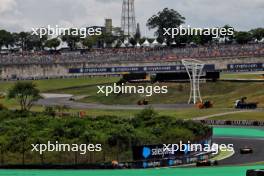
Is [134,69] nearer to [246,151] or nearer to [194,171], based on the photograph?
[246,151]

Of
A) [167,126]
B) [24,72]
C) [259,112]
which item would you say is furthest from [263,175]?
[24,72]

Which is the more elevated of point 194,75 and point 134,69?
point 194,75

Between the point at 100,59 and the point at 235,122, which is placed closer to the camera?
the point at 235,122

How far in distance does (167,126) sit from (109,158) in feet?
40.3

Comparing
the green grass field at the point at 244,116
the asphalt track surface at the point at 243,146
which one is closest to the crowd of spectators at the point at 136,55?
the green grass field at the point at 244,116

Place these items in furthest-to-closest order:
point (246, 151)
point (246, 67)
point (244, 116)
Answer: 1. point (246, 67)
2. point (244, 116)
3. point (246, 151)

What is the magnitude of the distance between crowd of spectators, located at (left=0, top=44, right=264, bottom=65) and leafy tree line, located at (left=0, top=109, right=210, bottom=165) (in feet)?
349

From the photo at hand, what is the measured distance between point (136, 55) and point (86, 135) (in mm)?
125650

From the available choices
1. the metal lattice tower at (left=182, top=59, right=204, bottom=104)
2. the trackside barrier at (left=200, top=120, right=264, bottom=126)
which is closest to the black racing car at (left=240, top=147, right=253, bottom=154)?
the trackside barrier at (left=200, top=120, right=264, bottom=126)

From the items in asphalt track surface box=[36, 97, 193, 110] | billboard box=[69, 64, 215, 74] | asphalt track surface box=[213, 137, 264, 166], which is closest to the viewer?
asphalt track surface box=[213, 137, 264, 166]

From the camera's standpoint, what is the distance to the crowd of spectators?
178 m

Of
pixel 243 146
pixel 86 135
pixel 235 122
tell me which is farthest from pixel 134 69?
pixel 86 135

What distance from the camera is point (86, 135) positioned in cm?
6234
